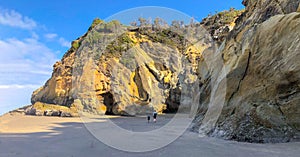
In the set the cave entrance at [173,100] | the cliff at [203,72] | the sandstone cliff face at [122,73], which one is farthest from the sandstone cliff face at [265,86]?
the cave entrance at [173,100]

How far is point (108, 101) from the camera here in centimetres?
3175

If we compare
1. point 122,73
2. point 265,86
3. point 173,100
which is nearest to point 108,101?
point 122,73

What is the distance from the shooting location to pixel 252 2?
14.1 metres

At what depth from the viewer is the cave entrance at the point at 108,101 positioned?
31.0 metres

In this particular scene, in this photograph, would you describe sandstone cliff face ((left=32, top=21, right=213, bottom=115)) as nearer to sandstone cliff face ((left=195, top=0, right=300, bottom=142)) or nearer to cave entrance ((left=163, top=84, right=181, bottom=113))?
cave entrance ((left=163, top=84, right=181, bottom=113))

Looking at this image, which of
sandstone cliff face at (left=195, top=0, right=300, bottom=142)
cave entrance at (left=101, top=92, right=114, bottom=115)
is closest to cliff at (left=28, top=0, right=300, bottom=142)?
sandstone cliff face at (left=195, top=0, right=300, bottom=142)

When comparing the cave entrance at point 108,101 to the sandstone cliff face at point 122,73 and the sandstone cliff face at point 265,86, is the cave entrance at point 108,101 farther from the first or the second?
the sandstone cliff face at point 265,86

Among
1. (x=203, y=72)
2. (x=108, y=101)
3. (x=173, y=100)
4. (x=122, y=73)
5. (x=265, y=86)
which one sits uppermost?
(x=122, y=73)

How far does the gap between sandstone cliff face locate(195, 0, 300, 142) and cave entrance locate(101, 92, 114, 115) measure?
73.3 feet

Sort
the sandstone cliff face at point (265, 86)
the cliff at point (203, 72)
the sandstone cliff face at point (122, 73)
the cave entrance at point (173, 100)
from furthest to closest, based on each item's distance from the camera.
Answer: the cave entrance at point (173, 100)
the sandstone cliff face at point (122, 73)
the cliff at point (203, 72)
the sandstone cliff face at point (265, 86)

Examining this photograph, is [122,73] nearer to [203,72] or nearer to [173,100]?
[173,100]

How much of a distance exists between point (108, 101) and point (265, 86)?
2607cm

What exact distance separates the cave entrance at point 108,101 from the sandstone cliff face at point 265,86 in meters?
22.4

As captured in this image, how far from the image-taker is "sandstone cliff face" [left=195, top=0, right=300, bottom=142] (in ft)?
22.5
